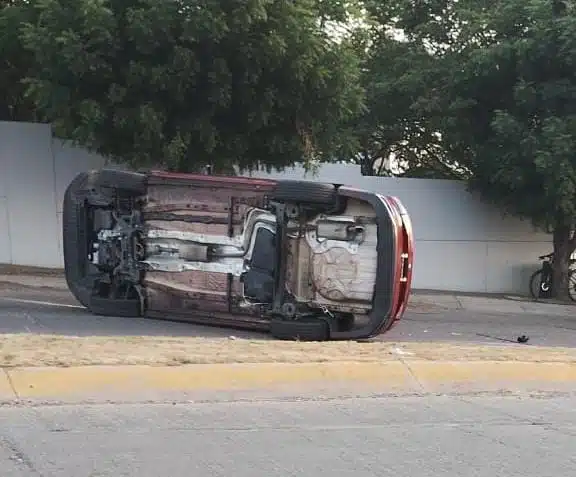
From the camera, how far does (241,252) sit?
10281 mm

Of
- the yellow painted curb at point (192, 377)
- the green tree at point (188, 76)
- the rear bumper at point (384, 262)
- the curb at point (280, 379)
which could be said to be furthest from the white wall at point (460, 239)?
the yellow painted curb at point (192, 377)

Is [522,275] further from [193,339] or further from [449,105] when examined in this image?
[193,339]

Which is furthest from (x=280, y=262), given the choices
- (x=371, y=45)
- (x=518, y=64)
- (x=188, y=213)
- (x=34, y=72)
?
(x=371, y=45)

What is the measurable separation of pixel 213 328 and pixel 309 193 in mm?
2080

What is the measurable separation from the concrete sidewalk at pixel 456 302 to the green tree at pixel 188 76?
2.35 meters

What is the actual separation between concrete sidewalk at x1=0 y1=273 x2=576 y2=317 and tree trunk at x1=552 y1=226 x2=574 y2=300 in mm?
887

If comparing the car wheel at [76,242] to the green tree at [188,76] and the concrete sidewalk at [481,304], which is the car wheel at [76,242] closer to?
the green tree at [188,76]

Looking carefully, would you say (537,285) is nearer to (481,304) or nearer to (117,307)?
(481,304)

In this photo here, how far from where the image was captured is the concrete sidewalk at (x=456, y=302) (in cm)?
1448

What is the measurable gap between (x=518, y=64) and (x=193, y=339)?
10903mm

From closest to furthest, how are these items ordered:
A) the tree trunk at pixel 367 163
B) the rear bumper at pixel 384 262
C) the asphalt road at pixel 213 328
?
the rear bumper at pixel 384 262 < the asphalt road at pixel 213 328 < the tree trunk at pixel 367 163

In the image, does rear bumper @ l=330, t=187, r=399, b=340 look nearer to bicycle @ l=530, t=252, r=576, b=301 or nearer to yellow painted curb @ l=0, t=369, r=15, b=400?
yellow painted curb @ l=0, t=369, r=15, b=400

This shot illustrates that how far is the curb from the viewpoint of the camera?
21.5 ft

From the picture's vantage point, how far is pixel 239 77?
46.4ft
